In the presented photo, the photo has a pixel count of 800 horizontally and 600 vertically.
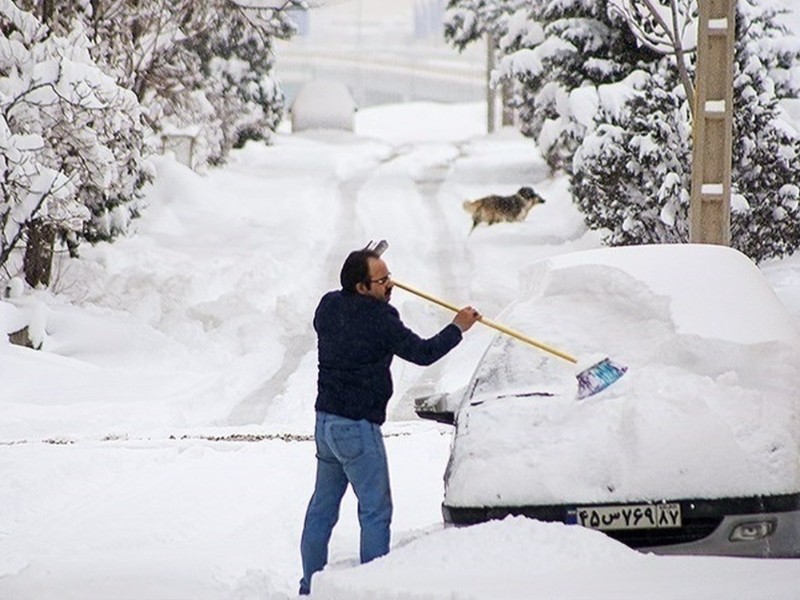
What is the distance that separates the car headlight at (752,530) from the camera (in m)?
6.29

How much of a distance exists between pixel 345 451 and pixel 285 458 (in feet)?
14.8

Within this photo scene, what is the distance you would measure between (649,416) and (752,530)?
2.17 ft

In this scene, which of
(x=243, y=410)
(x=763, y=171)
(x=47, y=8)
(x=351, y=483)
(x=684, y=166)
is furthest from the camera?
(x=684, y=166)

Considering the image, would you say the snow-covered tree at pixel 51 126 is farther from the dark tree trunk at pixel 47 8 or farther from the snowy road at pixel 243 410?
the snowy road at pixel 243 410

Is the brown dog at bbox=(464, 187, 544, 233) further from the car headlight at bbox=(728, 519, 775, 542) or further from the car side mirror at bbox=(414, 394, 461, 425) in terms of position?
the car headlight at bbox=(728, 519, 775, 542)

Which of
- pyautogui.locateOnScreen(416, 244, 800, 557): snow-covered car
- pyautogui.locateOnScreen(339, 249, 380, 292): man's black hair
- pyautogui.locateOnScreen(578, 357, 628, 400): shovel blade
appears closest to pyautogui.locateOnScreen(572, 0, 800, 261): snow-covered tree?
pyautogui.locateOnScreen(416, 244, 800, 557): snow-covered car

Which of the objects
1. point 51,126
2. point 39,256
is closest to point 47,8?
point 51,126

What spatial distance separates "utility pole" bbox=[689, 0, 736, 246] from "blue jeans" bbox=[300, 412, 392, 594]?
744 centimetres

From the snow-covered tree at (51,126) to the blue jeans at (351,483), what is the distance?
9959mm

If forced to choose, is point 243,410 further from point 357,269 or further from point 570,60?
point 570,60

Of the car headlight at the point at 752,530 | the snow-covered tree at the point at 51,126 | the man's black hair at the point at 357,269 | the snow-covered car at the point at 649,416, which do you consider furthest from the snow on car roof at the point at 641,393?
the snow-covered tree at the point at 51,126

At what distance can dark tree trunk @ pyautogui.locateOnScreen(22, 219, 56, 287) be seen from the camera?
65.0 ft

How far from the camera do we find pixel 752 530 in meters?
6.30

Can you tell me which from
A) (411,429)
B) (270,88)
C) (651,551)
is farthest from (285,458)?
(270,88)
